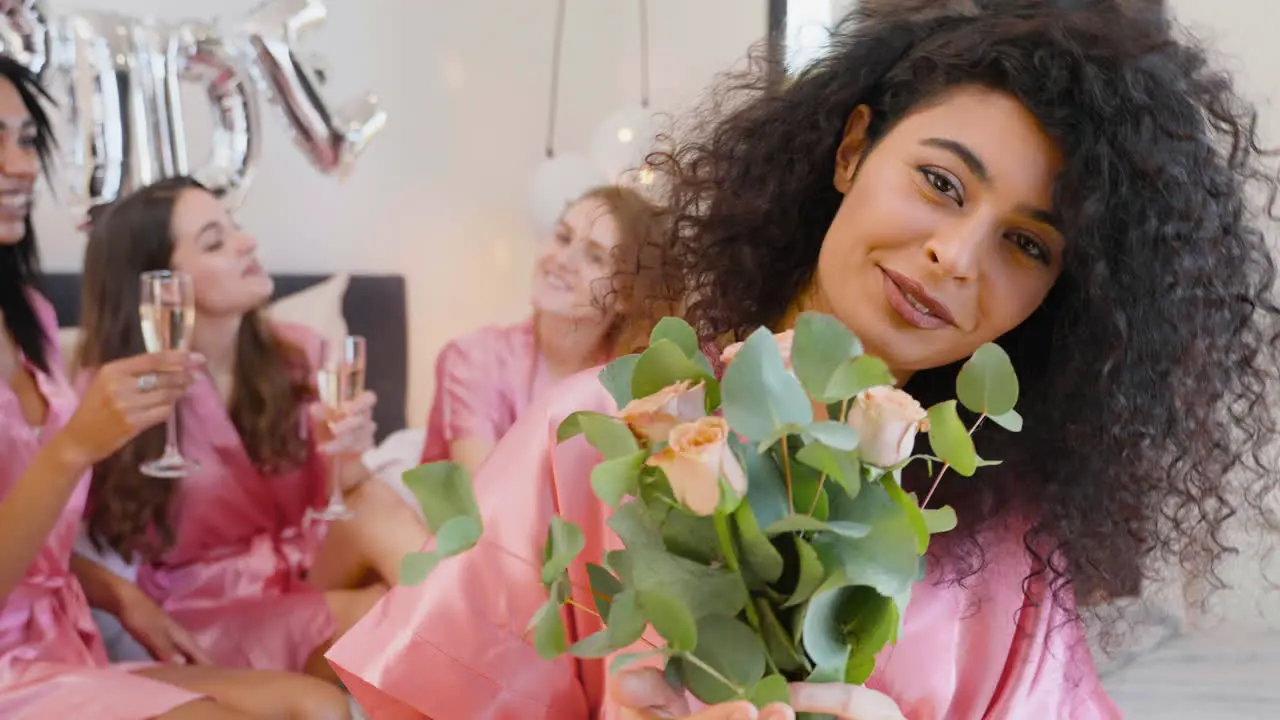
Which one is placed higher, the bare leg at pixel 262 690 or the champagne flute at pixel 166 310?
the champagne flute at pixel 166 310

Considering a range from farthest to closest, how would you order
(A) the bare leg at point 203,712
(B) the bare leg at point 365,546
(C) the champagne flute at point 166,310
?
(B) the bare leg at point 365,546, (C) the champagne flute at point 166,310, (A) the bare leg at point 203,712

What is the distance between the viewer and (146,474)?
219 cm

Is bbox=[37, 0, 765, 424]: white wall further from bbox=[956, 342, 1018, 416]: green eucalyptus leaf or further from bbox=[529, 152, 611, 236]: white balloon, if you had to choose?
bbox=[956, 342, 1018, 416]: green eucalyptus leaf

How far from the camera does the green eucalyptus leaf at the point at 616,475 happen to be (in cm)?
57

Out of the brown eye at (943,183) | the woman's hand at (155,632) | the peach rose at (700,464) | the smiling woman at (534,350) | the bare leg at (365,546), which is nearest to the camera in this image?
the peach rose at (700,464)

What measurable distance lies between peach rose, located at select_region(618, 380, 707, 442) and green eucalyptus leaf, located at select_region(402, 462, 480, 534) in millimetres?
89

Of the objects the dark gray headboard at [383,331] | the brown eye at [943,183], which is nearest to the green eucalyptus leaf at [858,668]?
the brown eye at [943,183]

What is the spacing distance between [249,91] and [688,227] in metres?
1.83

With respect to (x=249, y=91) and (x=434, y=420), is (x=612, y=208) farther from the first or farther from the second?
(x=249, y=91)

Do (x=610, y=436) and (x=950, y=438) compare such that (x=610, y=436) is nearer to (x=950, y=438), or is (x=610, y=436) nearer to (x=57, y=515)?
(x=950, y=438)

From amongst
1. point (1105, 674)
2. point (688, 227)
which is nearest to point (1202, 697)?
point (1105, 674)

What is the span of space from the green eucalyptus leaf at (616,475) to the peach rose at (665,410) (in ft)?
0.05

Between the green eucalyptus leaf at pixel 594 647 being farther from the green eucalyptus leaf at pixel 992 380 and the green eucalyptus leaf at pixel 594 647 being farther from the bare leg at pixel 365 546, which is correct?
the bare leg at pixel 365 546

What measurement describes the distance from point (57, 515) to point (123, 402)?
0.19m
